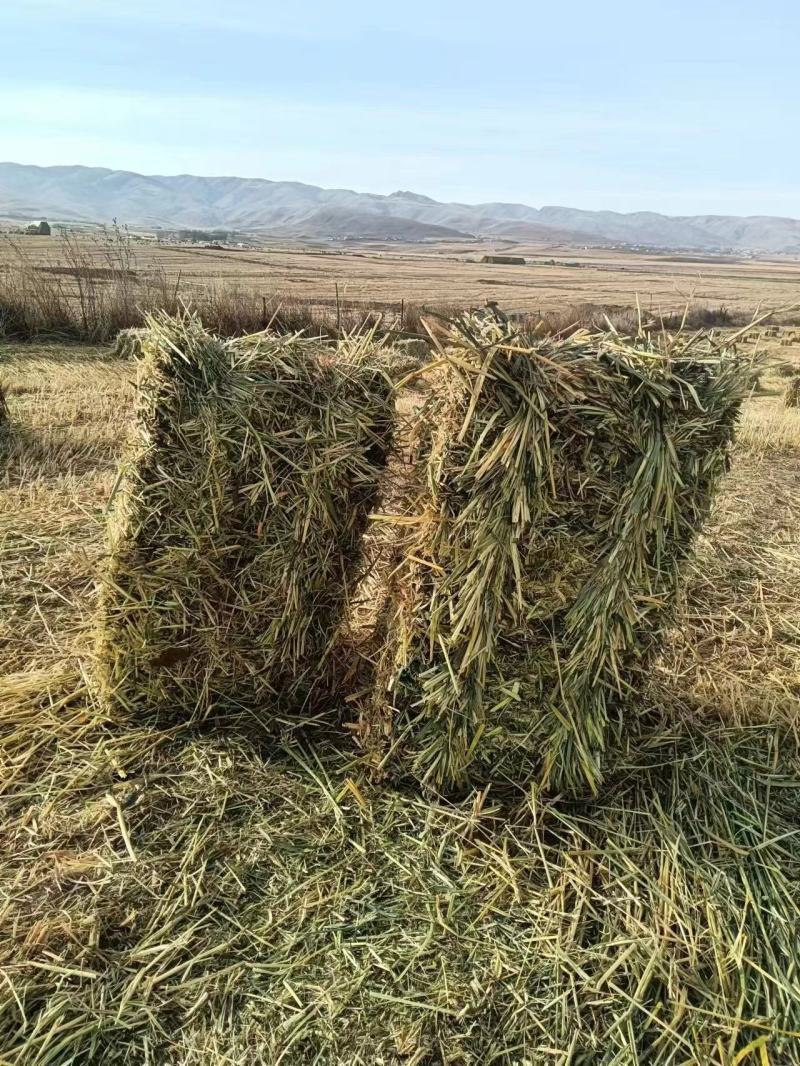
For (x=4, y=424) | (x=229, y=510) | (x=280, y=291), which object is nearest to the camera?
(x=229, y=510)

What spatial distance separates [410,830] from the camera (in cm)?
299

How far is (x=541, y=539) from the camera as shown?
288 cm

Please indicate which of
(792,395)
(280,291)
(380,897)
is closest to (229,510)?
(380,897)

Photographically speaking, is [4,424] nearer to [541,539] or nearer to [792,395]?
[541,539]

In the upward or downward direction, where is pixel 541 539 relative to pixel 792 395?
upward

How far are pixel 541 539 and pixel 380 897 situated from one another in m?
1.46

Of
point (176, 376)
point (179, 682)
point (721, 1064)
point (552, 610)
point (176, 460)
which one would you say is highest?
point (176, 376)

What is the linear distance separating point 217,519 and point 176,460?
31 centimetres

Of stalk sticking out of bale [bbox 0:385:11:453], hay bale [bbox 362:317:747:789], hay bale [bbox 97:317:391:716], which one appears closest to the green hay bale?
hay bale [bbox 362:317:747:789]

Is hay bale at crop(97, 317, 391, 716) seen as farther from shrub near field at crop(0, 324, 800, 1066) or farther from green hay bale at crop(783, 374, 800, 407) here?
green hay bale at crop(783, 374, 800, 407)

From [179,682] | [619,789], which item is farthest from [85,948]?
[619,789]

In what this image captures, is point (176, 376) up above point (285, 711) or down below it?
above

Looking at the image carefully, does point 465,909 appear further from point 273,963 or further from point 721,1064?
point 721,1064

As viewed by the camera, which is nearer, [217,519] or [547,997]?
[547,997]
